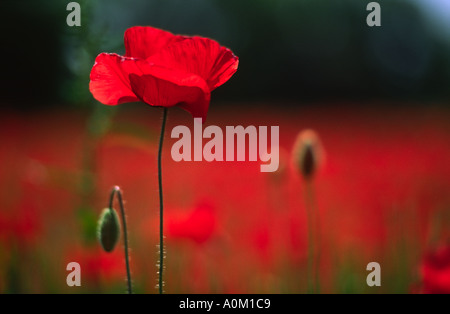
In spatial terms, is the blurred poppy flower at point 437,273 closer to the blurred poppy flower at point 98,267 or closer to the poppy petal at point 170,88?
the poppy petal at point 170,88

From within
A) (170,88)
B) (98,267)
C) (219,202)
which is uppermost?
(170,88)

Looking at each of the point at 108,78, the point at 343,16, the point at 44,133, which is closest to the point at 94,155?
the point at 108,78

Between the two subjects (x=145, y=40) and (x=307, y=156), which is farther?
(x=307, y=156)

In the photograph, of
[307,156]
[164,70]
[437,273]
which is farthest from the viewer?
[307,156]

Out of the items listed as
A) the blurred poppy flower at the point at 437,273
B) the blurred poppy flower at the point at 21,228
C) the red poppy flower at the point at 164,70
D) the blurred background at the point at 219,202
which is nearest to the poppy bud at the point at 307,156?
the blurred background at the point at 219,202

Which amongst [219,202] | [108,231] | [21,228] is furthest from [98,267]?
[219,202]

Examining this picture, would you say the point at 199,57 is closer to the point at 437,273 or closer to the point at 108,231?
the point at 108,231

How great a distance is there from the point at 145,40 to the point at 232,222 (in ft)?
3.10

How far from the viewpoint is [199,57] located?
1.98 ft

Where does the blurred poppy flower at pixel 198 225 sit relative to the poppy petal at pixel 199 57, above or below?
below

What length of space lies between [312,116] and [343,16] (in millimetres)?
2331

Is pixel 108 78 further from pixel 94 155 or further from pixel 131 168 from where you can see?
pixel 131 168

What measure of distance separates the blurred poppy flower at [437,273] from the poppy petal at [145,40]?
1.42ft

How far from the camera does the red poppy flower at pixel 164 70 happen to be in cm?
59
